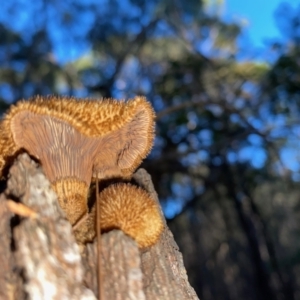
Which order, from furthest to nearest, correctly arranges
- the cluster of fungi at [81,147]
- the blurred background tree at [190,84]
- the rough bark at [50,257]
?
the blurred background tree at [190,84] → the cluster of fungi at [81,147] → the rough bark at [50,257]

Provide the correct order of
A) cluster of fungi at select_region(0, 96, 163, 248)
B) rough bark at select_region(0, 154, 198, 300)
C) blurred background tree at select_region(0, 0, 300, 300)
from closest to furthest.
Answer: rough bark at select_region(0, 154, 198, 300), cluster of fungi at select_region(0, 96, 163, 248), blurred background tree at select_region(0, 0, 300, 300)

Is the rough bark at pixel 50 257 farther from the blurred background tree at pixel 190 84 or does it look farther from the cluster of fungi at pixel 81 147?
the blurred background tree at pixel 190 84

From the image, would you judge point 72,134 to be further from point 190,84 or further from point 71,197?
point 190,84

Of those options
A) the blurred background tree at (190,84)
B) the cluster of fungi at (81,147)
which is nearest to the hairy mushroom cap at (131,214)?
the cluster of fungi at (81,147)

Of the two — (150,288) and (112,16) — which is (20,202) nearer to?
(150,288)

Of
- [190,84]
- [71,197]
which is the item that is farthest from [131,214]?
[190,84]

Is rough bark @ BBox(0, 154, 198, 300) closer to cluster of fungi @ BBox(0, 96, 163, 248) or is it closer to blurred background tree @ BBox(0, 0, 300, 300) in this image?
cluster of fungi @ BBox(0, 96, 163, 248)

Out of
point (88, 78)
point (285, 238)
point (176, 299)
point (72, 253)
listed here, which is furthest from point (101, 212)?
point (285, 238)

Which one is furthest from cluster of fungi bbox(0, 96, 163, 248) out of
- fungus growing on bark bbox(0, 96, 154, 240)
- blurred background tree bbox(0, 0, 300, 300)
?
blurred background tree bbox(0, 0, 300, 300)
